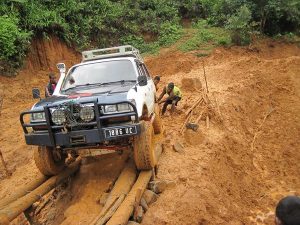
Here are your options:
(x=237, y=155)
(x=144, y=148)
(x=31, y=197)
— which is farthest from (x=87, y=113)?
(x=237, y=155)

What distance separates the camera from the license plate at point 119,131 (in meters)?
6.11

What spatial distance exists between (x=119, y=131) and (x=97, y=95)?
0.89 metres

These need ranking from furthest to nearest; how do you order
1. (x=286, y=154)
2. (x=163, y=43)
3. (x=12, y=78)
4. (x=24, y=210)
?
(x=163, y=43) → (x=12, y=78) → (x=286, y=154) → (x=24, y=210)

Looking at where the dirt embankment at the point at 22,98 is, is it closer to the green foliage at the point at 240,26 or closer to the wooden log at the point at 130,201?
the wooden log at the point at 130,201

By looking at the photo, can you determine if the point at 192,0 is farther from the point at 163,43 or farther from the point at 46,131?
the point at 46,131

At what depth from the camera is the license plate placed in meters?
6.11

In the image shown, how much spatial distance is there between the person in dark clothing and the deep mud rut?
3320mm

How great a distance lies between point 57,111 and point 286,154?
19.8ft

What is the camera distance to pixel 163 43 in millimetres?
22484

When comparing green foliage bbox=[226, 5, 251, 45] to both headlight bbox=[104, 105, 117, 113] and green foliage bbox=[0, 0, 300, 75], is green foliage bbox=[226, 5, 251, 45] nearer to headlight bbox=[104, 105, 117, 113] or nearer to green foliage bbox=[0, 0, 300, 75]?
green foliage bbox=[0, 0, 300, 75]

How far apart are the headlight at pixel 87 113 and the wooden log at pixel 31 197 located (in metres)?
1.47

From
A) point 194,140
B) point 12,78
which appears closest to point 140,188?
point 194,140

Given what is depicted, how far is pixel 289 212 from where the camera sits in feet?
9.09

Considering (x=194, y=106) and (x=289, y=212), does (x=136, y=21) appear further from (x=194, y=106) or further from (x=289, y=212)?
(x=289, y=212)
